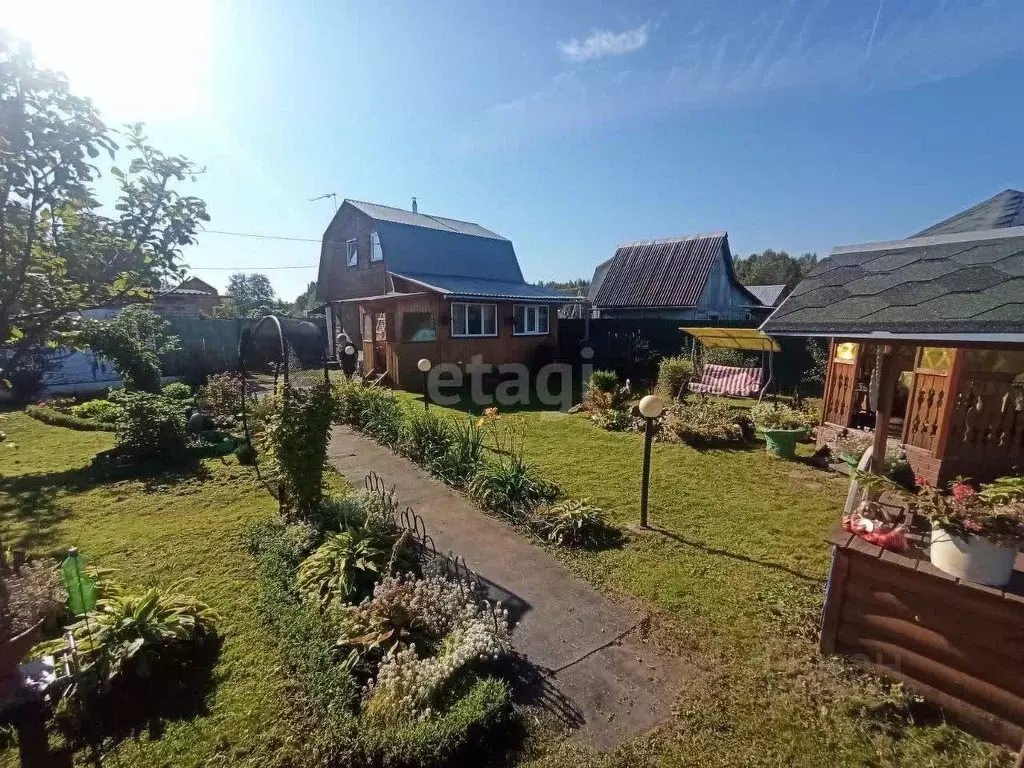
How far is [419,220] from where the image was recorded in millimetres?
19734

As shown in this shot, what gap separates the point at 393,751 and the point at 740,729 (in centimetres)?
187

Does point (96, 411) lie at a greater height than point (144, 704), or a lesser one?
greater

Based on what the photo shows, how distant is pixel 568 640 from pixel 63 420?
477 inches

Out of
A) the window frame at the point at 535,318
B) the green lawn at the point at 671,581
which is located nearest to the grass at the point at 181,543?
the green lawn at the point at 671,581

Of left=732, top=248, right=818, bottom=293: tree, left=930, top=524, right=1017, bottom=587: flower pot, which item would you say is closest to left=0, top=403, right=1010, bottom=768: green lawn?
left=930, top=524, right=1017, bottom=587: flower pot

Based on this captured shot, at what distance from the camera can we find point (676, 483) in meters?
6.32

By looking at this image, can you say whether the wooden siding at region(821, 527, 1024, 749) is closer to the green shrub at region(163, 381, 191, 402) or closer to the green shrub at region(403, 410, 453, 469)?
the green shrub at region(403, 410, 453, 469)

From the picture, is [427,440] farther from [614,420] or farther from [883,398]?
[883,398]

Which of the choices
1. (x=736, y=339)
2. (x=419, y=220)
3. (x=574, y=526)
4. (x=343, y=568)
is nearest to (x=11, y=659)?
(x=343, y=568)

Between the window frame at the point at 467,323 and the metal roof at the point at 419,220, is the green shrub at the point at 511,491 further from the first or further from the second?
the metal roof at the point at 419,220

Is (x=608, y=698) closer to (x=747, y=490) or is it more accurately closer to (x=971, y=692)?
(x=971, y=692)

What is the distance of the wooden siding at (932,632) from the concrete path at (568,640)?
1.16 m

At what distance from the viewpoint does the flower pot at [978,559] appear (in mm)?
2404

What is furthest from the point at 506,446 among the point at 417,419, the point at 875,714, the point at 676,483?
the point at 875,714
